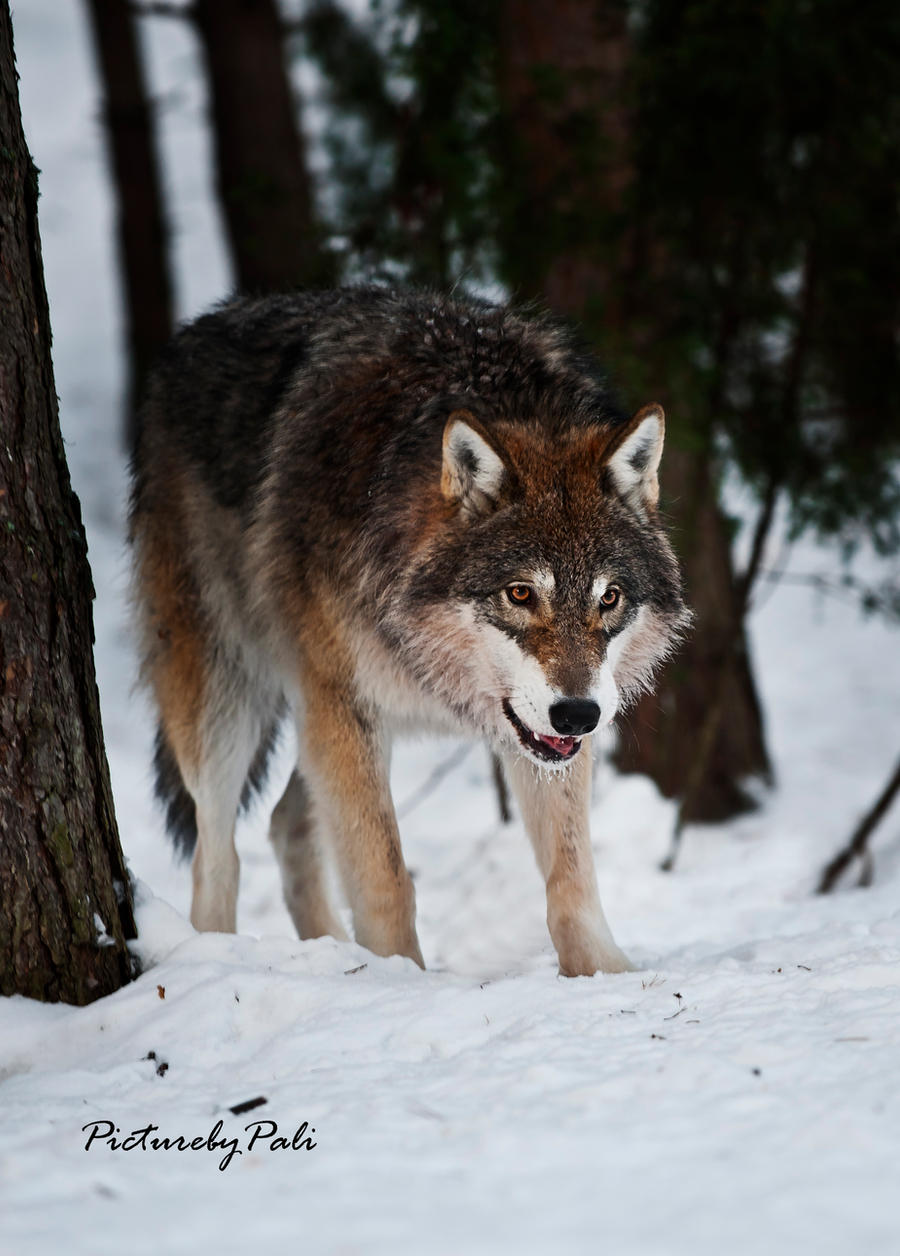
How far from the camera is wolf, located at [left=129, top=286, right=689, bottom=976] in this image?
3.70 meters

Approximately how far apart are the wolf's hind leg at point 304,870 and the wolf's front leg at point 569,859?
1.21 m

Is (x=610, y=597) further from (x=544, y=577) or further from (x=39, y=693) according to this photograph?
(x=39, y=693)

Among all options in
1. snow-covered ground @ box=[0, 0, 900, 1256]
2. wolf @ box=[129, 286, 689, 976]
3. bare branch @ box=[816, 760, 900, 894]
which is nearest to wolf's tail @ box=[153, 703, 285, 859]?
wolf @ box=[129, 286, 689, 976]

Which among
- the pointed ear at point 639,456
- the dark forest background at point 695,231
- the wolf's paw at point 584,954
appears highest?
the dark forest background at point 695,231

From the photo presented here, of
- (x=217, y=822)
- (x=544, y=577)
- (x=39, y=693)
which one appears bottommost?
(x=217, y=822)

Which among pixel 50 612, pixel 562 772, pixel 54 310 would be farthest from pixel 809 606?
pixel 54 310

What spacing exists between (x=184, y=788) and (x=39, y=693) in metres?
2.13

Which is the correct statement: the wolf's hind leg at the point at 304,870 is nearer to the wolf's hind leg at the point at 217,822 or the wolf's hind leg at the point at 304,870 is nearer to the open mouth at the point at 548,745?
the wolf's hind leg at the point at 217,822

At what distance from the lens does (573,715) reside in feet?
11.0

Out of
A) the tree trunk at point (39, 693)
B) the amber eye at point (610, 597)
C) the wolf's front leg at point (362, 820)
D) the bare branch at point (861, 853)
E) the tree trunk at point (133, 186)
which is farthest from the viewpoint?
the tree trunk at point (133, 186)

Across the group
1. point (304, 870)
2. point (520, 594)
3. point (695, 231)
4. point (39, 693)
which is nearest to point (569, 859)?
point (520, 594)

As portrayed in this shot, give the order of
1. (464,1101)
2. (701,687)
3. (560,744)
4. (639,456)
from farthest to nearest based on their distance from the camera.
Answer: (701,687), (639,456), (560,744), (464,1101)

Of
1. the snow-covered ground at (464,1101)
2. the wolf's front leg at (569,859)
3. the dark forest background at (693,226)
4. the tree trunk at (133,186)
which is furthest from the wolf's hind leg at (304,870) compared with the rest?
the tree trunk at (133,186)

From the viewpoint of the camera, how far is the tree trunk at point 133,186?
13.2 m
